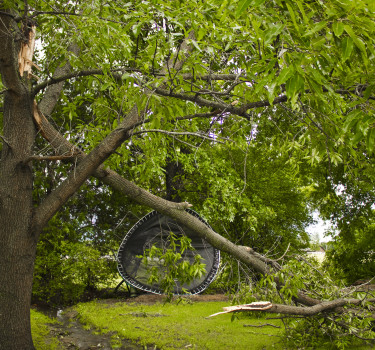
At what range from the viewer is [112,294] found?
1473 centimetres

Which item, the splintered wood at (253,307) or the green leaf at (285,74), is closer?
the green leaf at (285,74)

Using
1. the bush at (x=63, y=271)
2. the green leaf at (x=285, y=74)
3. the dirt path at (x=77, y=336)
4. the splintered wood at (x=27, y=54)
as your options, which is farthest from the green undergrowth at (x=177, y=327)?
the green leaf at (x=285, y=74)

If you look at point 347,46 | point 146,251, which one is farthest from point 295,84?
point 146,251

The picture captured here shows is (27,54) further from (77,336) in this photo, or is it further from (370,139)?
(77,336)

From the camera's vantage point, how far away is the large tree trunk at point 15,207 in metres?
Result: 4.96

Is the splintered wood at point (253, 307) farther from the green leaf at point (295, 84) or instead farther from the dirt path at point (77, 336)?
the dirt path at point (77, 336)

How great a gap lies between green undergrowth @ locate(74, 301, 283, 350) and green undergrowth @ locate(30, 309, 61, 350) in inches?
40.7

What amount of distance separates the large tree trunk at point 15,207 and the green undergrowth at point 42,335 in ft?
5.73

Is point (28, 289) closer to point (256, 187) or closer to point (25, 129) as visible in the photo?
point (25, 129)

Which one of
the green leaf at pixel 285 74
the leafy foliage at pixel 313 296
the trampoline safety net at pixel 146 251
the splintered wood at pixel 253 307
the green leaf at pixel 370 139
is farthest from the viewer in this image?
the trampoline safety net at pixel 146 251

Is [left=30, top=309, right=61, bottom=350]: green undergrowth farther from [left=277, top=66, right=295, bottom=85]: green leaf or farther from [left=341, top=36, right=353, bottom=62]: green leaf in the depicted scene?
[left=341, top=36, right=353, bottom=62]: green leaf

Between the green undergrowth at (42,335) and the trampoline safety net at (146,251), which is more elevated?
the trampoline safety net at (146,251)

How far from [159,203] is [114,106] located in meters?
2.31

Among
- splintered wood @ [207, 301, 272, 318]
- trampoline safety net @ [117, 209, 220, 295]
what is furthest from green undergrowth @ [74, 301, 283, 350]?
splintered wood @ [207, 301, 272, 318]
